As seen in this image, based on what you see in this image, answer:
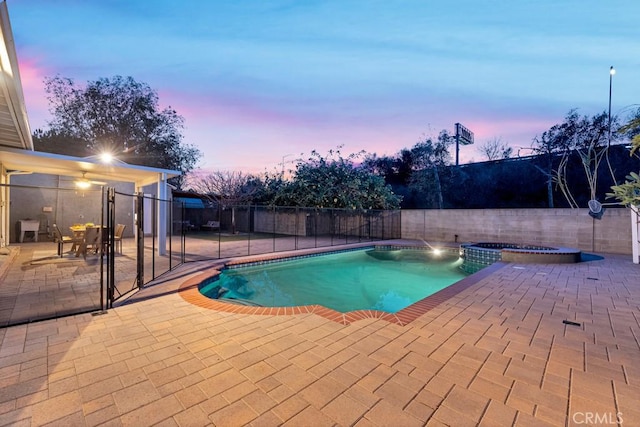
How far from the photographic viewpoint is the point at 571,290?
4.77 meters

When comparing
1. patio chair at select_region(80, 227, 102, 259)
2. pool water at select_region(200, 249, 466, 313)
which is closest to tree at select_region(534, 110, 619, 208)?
pool water at select_region(200, 249, 466, 313)

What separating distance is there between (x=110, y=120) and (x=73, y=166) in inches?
497

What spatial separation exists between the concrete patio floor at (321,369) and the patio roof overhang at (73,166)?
4.76 metres

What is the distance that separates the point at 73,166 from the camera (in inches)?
282

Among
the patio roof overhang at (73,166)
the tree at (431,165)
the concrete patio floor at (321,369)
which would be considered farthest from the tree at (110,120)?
the concrete patio floor at (321,369)

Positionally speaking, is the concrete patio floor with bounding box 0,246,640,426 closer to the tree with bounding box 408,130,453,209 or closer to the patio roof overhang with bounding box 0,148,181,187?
the patio roof overhang with bounding box 0,148,181,187

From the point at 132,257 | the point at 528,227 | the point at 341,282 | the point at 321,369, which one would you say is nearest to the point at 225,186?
the point at 132,257

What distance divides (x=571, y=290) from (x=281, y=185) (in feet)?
44.5

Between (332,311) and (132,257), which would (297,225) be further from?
(332,311)

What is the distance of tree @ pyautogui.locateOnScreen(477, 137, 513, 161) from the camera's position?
16.5 meters

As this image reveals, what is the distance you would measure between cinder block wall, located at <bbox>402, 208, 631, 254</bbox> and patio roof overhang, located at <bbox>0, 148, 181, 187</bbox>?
35.2 ft

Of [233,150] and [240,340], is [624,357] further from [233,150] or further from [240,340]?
[233,150]

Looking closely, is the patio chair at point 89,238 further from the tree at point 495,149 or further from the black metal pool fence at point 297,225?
the tree at point 495,149

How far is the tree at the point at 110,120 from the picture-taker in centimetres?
1631
